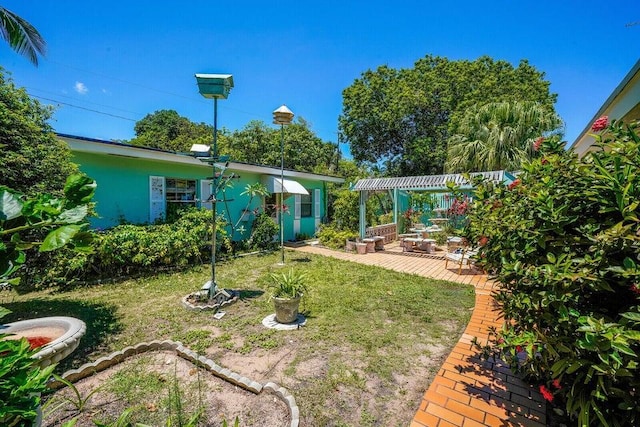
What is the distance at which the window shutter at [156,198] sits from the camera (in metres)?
8.81

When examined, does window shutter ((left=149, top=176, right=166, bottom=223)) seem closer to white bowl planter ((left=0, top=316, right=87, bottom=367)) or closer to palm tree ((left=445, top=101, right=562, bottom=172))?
white bowl planter ((left=0, top=316, right=87, bottom=367))

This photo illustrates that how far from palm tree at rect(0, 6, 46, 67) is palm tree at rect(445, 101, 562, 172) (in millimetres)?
15354

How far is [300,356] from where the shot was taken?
3.74 m

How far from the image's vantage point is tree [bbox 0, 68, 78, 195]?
4.34 m

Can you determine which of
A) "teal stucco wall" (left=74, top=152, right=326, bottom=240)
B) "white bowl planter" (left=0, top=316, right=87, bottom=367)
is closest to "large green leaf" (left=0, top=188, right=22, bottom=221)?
"white bowl planter" (left=0, top=316, right=87, bottom=367)

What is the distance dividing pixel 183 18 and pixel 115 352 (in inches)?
376

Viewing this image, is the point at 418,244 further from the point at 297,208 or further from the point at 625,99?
the point at 625,99

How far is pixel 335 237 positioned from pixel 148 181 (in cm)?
764

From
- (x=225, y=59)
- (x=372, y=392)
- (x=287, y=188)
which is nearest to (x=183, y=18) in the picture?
(x=225, y=59)

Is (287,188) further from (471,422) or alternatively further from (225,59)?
(471,422)

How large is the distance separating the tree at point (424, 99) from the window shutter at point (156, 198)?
1781 cm

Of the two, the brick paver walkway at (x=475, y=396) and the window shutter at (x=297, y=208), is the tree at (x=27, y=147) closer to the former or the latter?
the brick paver walkway at (x=475, y=396)

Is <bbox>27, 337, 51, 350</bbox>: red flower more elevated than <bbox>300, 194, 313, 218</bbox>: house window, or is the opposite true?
<bbox>300, 194, 313, 218</bbox>: house window

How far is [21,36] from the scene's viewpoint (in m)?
6.49
